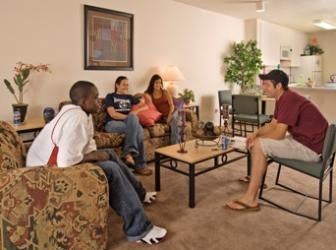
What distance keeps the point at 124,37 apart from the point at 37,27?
125cm

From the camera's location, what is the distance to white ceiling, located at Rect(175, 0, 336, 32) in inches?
205

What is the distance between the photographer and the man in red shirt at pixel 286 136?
8.25ft

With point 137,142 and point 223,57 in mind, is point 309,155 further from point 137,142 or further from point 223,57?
point 223,57

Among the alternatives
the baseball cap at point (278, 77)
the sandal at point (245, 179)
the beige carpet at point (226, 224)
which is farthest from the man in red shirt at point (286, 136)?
the sandal at point (245, 179)

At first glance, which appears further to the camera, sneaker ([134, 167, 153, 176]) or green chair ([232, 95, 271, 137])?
green chair ([232, 95, 271, 137])

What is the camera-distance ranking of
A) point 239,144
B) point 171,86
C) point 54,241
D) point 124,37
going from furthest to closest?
point 171,86 → point 124,37 → point 239,144 → point 54,241

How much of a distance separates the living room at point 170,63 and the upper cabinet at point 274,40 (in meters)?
0.18

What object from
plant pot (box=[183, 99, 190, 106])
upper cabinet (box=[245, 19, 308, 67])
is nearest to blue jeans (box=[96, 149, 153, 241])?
plant pot (box=[183, 99, 190, 106])

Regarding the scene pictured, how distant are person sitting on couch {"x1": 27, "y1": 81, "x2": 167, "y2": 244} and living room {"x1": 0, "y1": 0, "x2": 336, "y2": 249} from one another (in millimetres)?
155

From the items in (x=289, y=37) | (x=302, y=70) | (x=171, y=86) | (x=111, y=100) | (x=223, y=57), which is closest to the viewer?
(x=111, y=100)

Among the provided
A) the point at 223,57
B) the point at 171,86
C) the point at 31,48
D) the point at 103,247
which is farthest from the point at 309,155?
the point at 223,57

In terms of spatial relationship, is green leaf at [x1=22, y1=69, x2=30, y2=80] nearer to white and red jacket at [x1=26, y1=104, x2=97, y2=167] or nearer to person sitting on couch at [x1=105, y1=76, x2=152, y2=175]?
person sitting on couch at [x1=105, y1=76, x2=152, y2=175]

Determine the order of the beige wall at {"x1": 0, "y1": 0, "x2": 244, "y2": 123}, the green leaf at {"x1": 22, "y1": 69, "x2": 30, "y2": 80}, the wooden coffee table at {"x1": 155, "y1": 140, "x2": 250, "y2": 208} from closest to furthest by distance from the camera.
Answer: the wooden coffee table at {"x1": 155, "y1": 140, "x2": 250, "y2": 208} → the green leaf at {"x1": 22, "y1": 69, "x2": 30, "y2": 80} → the beige wall at {"x1": 0, "y1": 0, "x2": 244, "y2": 123}

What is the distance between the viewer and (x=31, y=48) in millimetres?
3537
